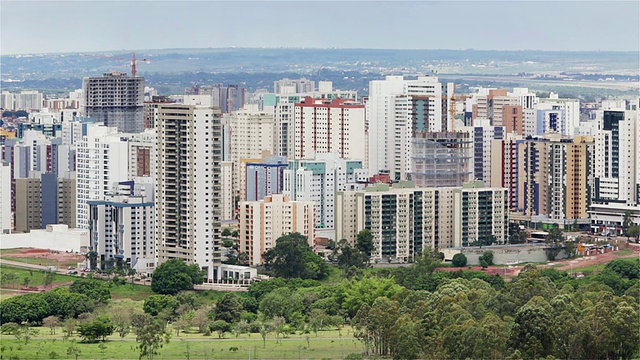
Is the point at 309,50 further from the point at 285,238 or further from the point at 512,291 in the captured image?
the point at 512,291

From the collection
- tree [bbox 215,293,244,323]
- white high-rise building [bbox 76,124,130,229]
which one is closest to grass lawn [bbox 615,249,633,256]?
white high-rise building [bbox 76,124,130,229]

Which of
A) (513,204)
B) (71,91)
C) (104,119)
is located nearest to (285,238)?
(513,204)

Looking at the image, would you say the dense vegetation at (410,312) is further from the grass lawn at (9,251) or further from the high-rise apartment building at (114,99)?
the high-rise apartment building at (114,99)

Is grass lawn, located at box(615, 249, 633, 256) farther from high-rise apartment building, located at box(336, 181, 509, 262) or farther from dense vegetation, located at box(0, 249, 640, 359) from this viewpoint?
dense vegetation, located at box(0, 249, 640, 359)

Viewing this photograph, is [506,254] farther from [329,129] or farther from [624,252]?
[329,129]

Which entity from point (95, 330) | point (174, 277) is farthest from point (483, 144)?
point (95, 330)
